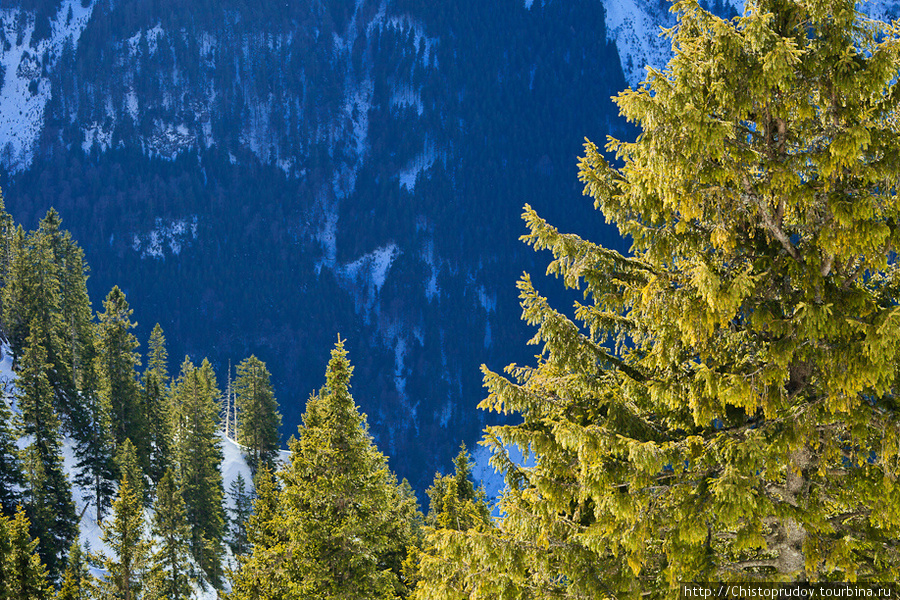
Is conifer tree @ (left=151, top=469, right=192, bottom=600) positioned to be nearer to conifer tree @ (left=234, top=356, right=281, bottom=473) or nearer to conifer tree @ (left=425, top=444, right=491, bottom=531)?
conifer tree @ (left=425, top=444, right=491, bottom=531)

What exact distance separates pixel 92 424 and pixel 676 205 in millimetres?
54104

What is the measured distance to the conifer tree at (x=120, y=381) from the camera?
176 ft

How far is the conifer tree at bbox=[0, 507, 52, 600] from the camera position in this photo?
24.0 metres

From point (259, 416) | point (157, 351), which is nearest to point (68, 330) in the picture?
point (157, 351)

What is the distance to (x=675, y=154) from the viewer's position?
6555 mm

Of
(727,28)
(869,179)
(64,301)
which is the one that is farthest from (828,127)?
(64,301)

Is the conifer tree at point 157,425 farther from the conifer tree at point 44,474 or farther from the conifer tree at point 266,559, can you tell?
the conifer tree at point 266,559

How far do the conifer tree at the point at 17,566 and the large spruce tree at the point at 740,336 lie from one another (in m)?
23.1

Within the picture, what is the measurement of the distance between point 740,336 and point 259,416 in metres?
60.6

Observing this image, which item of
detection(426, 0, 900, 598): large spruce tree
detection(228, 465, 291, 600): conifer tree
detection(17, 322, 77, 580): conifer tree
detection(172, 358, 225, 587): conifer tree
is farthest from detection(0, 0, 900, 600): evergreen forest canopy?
detection(172, 358, 225, 587): conifer tree

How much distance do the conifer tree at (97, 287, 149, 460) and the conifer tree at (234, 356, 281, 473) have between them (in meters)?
10.0

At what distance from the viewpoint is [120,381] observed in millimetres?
54312

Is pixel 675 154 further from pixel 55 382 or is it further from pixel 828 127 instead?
pixel 55 382

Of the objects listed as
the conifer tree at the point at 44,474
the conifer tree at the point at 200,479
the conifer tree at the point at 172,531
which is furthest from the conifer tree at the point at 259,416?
the conifer tree at the point at 172,531
